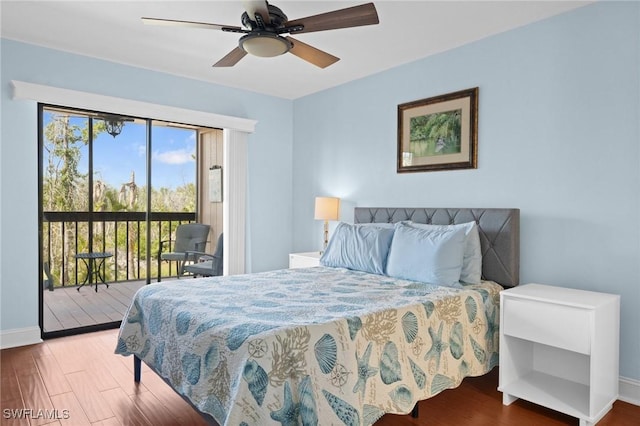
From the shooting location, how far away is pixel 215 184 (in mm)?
4836

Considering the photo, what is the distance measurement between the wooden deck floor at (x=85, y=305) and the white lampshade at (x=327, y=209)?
2034 mm

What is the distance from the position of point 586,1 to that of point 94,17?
341cm

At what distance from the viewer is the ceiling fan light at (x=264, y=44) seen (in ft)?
7.80

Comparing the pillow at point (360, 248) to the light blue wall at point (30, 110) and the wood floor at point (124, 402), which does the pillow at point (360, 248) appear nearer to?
the wood floor at point (124, 402)

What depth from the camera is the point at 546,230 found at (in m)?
2.97

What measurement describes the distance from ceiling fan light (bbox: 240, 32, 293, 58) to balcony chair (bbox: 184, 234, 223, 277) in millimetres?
2748

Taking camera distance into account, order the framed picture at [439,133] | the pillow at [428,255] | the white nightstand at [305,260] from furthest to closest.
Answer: the white nightstand at [305,260], the framed picture at [439,133], the pillow at [428,255]

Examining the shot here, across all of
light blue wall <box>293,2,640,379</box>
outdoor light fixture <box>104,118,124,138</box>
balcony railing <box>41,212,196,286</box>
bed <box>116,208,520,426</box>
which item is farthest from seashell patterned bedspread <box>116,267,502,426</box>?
outdoor light fixture <box>104,118,124,138</box>

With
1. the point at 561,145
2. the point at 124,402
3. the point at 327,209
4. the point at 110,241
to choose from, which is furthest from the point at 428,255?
the point at 110,241

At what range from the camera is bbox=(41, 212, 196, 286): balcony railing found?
390 centimetres

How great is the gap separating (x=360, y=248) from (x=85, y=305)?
2800mm

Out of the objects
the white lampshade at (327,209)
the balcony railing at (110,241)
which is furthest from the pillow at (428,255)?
the balcony railing at (110,241)

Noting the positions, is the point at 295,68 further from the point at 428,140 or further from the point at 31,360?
the point at 31,360

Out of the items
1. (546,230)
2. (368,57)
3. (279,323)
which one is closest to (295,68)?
(368,57)
